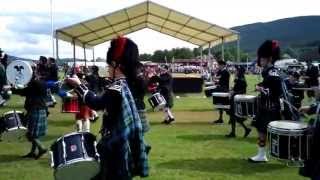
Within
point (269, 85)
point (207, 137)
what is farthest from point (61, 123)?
point (269, 85)

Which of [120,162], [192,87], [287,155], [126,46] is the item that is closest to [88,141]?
[120,162]

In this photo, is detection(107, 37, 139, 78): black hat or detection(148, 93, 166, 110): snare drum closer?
detection(107, 37, 139, 78): black hat

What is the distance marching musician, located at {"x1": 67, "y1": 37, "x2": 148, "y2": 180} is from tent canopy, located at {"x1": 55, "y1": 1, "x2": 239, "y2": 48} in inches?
679

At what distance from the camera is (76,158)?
5012 millimetres

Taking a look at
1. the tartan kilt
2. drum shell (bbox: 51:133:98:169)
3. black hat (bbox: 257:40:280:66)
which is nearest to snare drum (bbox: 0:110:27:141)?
the tartan kilt

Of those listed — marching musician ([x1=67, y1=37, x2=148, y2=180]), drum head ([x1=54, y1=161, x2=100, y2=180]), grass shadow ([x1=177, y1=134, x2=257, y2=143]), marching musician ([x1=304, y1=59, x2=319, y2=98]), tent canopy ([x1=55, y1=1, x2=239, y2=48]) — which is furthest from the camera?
tent canopy ([x1=55, y1=1, x2=239, y2=48])

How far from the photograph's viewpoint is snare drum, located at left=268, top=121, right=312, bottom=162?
6.57 meters

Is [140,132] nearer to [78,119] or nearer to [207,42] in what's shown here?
[78,119]

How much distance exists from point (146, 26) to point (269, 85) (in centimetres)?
1935

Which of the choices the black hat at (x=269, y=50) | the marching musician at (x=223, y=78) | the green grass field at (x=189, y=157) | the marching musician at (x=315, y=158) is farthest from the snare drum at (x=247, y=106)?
the marching musician at (x=223, y=78)

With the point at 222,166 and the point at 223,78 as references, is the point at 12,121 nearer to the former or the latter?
the point at 222,166

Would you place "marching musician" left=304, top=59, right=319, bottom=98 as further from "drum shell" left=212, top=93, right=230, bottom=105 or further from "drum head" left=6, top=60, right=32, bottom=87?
"drum head" left=6, top=60, right=32, bottom=87

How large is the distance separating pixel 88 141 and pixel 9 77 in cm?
479

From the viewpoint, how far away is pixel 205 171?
9039 mm
